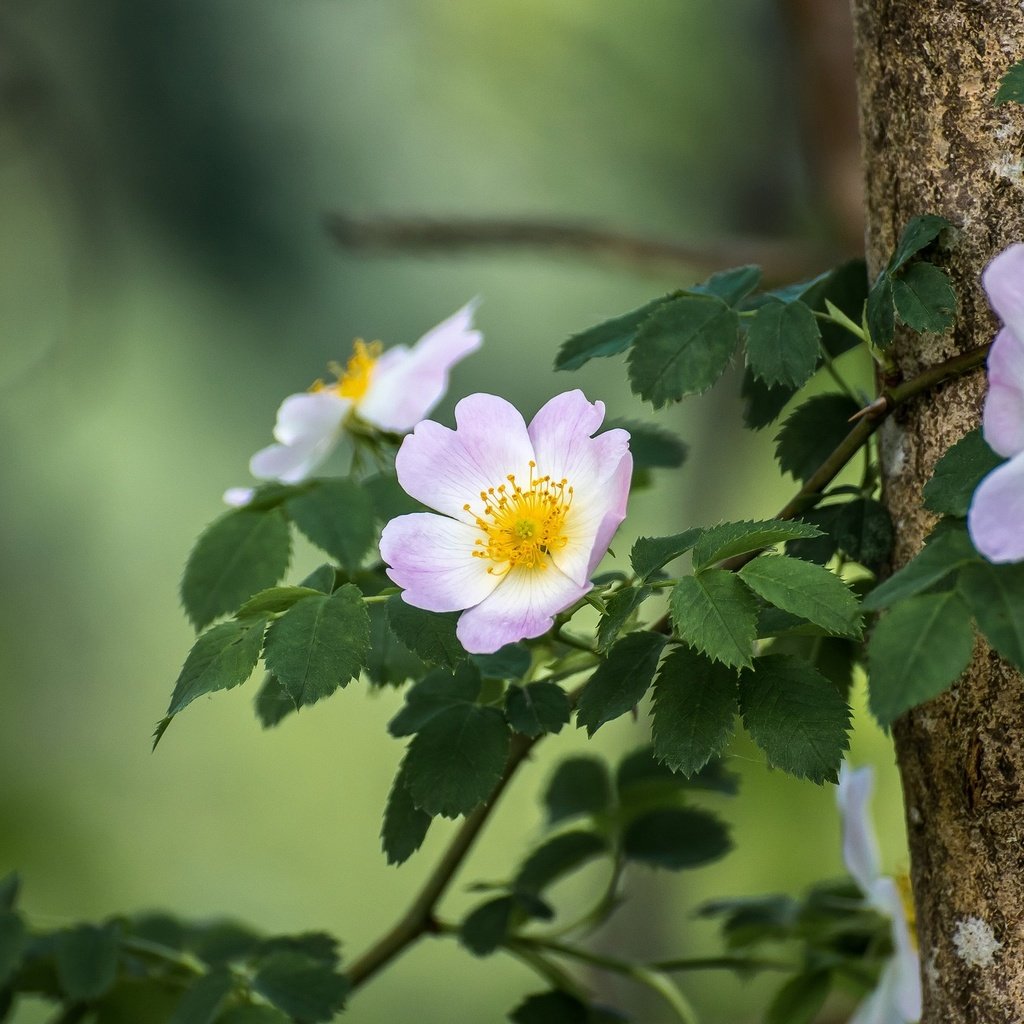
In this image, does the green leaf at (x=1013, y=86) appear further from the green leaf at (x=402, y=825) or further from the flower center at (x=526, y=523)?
the green leaf at (x=402, y=825)

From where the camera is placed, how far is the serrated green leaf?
373mm

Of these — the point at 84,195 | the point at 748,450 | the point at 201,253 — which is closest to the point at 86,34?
the point at 84,195

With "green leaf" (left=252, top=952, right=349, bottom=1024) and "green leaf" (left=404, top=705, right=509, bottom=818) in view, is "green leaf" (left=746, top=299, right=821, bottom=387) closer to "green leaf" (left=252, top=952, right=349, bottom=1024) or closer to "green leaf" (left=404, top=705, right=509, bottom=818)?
"green leaf" (left=404, top=705, right=509, bottom=818)

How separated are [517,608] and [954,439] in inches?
6.5

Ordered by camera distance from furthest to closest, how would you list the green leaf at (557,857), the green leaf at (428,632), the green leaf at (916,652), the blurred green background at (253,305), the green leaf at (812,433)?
the blurred green background at (253,305) → the green leaf at (557,857) → the green leaf at (812,433) → the green leaf at (428,632) → the green leaf at (916,652)

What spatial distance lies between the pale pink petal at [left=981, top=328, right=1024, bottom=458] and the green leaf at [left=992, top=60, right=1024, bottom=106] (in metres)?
0.10

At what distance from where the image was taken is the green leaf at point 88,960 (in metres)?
0.58

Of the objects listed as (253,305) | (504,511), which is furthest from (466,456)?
(253,305)

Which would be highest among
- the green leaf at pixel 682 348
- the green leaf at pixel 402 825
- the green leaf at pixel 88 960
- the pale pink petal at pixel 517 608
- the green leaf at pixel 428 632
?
the green leaf at pixel 682 348

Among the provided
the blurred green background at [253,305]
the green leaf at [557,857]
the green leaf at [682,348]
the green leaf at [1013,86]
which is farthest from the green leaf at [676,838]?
the blurred green background at [253,305]

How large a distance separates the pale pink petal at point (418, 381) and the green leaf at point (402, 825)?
172mm

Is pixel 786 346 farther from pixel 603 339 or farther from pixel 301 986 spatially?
pixel 301 986

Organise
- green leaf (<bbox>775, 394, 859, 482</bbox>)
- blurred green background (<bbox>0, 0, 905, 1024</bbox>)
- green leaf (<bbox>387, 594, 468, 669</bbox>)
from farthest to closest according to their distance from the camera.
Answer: blurred green background (<bbox>0, 0, 905, 1024</bbox>) → green leaf (<bbox>775, 394, 859, 482</bbox>) → green leaf (<bbox>387, 594, 468, 669</bbox>)

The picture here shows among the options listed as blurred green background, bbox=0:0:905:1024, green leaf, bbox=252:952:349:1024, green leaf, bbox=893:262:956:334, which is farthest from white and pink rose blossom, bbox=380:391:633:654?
blurred green background, bbox=0:0:905:1024
